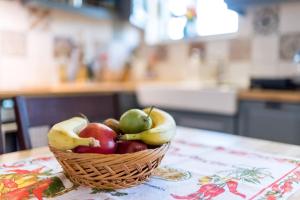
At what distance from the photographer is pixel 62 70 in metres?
2.38

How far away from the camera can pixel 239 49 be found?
7.29ft

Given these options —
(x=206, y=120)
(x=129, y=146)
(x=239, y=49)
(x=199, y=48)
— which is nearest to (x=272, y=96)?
(x=206, y=120)

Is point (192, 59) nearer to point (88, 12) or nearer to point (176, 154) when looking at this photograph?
point (88, 12)

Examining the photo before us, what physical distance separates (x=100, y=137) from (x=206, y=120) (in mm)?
1356

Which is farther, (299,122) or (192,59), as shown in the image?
(192,59)

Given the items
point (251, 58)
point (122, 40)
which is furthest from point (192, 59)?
point (122, 40)

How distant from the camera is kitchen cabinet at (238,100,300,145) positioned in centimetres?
159

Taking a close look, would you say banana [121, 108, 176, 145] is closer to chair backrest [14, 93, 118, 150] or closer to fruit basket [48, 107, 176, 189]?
fruit basket [48, 107, 176, 189]

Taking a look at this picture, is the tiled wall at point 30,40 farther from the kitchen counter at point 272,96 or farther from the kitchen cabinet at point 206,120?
the kitchen counter at point 272,96

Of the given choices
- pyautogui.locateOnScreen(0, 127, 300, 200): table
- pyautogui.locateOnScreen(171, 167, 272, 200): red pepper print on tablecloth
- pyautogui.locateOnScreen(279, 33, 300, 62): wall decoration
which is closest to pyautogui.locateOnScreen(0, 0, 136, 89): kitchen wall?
pyautogui.locateOnScreen(0, 127, 300, 200): table

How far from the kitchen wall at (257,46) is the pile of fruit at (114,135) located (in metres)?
1.61

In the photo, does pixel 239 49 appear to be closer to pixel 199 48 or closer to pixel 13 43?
pixel 199 48

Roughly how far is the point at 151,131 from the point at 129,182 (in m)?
0.11

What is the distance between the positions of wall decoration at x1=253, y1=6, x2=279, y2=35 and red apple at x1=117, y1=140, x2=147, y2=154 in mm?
1747
